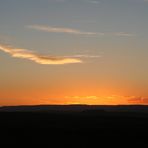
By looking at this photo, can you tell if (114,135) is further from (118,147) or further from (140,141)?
(118,147)

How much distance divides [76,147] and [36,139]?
644cm

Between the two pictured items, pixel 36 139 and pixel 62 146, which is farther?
pixel 36 139

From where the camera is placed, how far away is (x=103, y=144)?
4056 centimetres

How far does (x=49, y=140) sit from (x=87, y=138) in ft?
16.2

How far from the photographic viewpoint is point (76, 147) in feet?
124

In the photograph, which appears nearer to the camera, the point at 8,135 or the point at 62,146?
the point at 62,146

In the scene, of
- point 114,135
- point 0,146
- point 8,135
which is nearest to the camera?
point 0,146

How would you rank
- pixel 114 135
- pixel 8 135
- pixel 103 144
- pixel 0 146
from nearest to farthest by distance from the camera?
pixel 0 146
pixel 103 144
pixel 8 135
pixel 114 135

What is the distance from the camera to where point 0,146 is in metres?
36.9

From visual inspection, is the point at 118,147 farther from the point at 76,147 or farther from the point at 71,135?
the point at 71,135

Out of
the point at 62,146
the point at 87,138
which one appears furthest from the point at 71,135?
the point at 62,146

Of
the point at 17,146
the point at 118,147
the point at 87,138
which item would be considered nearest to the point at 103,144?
the point at 118,147

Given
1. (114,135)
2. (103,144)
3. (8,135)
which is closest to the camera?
(103,144)

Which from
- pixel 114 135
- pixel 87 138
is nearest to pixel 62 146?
pixel 87 138
